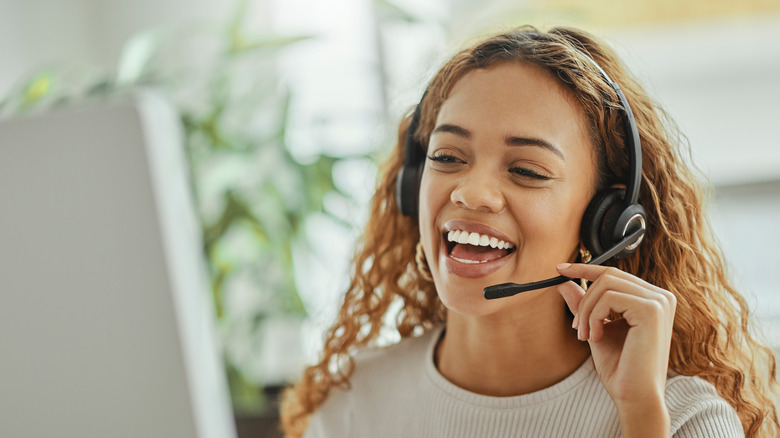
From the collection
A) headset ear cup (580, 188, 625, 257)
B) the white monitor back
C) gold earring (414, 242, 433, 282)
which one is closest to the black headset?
headset ear cup (580, 188, 625, 257)

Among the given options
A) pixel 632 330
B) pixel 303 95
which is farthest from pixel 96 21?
pixel 632 330

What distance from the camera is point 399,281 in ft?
3.86

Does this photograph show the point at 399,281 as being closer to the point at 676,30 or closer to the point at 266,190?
the point at 266,190

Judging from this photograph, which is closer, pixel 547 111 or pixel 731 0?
pixel 547 111

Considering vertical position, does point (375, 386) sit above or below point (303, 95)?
below

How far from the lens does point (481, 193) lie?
843 millimetres

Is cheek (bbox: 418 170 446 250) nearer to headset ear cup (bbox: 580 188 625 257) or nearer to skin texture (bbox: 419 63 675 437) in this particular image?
skin texture (bbox: 419 63 675 437)

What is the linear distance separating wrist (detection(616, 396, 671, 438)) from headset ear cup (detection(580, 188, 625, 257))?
0.63 ft

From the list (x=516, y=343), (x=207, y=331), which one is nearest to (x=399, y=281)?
(x=516, y=343)

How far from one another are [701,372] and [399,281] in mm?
482

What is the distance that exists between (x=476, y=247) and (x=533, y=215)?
0.09 meters

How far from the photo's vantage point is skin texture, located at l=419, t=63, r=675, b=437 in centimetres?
79

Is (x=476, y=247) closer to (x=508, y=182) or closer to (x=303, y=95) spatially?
(x=508, y=182)

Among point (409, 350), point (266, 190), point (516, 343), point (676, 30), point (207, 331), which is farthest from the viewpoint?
point (676, 30)
